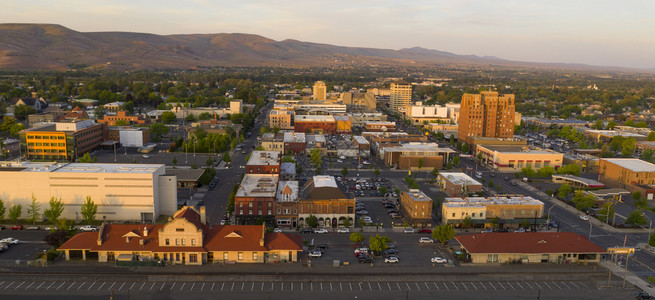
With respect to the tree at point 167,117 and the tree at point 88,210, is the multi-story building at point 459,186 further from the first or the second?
the tree at point 167,117

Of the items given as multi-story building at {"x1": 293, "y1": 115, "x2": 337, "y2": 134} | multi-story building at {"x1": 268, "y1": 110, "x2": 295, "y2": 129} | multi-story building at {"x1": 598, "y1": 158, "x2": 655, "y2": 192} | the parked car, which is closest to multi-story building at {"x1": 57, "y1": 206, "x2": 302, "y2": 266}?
the parked car

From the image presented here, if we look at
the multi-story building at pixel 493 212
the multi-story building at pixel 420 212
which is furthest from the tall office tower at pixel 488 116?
the multi-story building at pixel 420 212

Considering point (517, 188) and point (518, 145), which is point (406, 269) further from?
point (518, 145)

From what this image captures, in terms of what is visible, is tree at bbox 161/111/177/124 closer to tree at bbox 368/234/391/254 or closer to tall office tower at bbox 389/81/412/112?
tall office tower at bbox 389/81/412/112

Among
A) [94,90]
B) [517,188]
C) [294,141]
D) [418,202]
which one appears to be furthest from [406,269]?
[94,90]

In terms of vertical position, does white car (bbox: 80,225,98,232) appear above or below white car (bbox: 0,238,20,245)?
below

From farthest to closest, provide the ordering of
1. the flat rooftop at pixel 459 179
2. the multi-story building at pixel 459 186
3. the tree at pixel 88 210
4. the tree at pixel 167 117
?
the tree at pixel 167 117
the flat rooftop at pixel 459 179
the multi-story building at pixel 459 186
the tree at pixel 88 210

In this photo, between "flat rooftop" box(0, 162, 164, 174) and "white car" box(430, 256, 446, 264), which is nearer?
"white car" box(430, 256, 446, 264)
